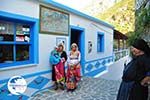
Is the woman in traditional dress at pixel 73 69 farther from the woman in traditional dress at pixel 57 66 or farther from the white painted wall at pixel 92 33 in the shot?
the white painted wall at pixel 92 33

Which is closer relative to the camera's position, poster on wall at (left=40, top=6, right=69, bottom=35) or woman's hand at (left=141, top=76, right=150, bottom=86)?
woman's hand at (left=141, top=76, right=150, bottom=86)

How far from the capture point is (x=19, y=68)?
25.2ft

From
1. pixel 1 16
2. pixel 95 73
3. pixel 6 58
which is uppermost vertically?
pixel 1 16

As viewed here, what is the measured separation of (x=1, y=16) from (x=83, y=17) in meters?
6.49

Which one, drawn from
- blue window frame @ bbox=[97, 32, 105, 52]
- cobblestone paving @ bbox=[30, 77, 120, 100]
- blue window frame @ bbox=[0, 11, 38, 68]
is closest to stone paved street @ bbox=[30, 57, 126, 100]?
cobblestone paving @ bbox=[30, 77, 120, 100]

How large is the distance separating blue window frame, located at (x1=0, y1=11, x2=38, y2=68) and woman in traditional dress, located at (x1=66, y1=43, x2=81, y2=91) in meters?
1.38

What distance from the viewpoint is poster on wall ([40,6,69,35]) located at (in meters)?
9.04

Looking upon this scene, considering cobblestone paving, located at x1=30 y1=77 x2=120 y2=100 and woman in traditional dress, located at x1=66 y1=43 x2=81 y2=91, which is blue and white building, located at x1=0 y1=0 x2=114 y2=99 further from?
woman in traditional dress, located at x1=66 y1=43 x2=81 y2=91

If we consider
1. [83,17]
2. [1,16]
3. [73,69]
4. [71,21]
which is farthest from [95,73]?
[1,16]

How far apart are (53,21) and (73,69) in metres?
1.72

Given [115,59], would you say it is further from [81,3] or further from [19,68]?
[81,3]

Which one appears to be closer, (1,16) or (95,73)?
(1,16)

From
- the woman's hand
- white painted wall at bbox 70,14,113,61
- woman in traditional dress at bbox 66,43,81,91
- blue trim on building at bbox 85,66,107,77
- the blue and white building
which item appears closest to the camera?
the woman's hand

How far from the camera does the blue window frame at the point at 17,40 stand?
730 centimetres
